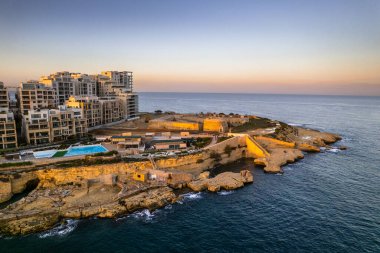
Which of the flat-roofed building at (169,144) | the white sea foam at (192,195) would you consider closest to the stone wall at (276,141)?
the flat-roofed building at (169,144)

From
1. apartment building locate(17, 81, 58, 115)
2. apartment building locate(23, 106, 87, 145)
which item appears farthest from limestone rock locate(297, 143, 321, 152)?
apartment building locate(17, 81, 58, 115)

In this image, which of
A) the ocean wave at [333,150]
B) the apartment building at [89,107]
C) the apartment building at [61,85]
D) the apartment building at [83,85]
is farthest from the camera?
the apartment building at [83,85]

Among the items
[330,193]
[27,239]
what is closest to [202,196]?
[330,193]

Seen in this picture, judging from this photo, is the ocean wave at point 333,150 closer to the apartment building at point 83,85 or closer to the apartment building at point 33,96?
the apartment building at point 33,96

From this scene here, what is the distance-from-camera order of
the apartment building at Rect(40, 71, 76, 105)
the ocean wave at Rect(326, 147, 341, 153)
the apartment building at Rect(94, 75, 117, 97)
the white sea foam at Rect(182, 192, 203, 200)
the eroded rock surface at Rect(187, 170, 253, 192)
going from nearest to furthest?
the white sea foam at Rect(182, 192, 203, 200), the eroded rock surface at Rect(187, 170, 253, 192), the ocean wave at Rect(326, 147, 341, 153), the apartment building at Rect(40, 71, 76, 105), the apartment building at Rect(94, 75, 117, 97)

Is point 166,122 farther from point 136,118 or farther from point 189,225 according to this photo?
point 189,225

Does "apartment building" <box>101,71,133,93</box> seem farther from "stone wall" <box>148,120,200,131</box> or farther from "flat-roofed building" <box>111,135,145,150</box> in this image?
"flat-roofed building" <box>111,135,145,150</box>
